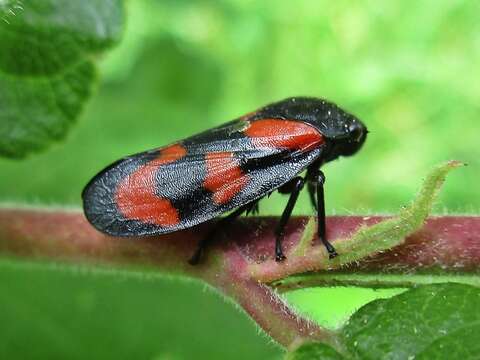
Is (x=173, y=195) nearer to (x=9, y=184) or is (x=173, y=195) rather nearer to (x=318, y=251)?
(x=318, y=251)

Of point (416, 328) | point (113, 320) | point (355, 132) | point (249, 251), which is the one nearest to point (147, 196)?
point (249, 251)

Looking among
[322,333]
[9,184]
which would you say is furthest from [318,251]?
[9,184]

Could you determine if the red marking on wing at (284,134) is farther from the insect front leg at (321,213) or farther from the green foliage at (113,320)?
the green foliage at (113,320)

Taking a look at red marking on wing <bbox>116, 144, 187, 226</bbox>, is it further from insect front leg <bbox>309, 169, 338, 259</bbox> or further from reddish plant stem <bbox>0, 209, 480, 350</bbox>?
insect front leg <bbox>309, 169, 338, 259</bbox>

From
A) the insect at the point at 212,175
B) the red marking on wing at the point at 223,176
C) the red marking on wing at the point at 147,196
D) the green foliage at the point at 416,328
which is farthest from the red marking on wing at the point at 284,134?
the green foliage at the point at 416,328

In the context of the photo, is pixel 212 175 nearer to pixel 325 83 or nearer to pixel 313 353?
pixel 313 353

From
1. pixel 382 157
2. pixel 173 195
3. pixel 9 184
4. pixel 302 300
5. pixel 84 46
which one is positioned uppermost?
pixel 84 46
